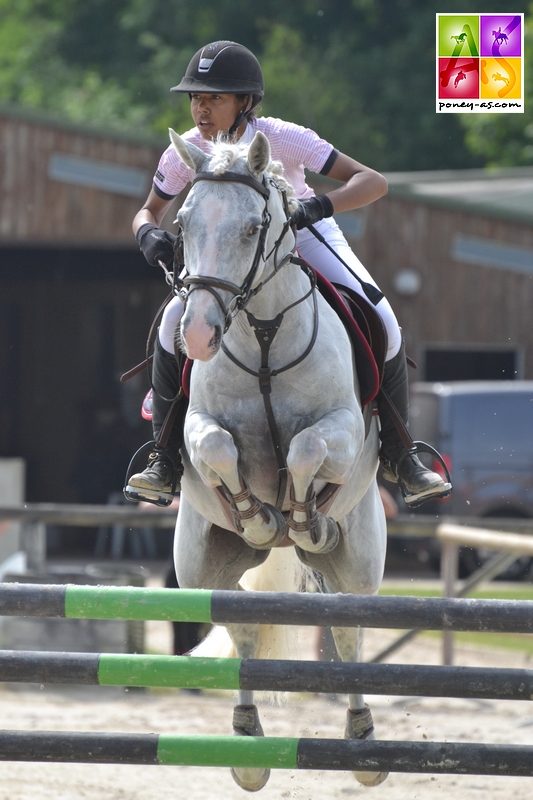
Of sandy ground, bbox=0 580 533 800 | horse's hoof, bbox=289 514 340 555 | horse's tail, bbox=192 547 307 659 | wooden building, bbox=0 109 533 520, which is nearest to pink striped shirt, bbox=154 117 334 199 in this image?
horse's hoof, bbox=289 514 340 555

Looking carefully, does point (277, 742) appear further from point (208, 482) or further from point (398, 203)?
point (398, 203)

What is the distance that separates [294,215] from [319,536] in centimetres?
120

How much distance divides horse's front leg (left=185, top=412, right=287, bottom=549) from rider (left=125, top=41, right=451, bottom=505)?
0.47 m

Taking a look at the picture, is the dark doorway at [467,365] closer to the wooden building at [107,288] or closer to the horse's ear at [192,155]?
the wooden building at [107,288]

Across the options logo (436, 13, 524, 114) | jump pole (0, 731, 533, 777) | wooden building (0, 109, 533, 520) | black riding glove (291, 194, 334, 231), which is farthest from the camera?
wooden building (0, 109, 533, 520)

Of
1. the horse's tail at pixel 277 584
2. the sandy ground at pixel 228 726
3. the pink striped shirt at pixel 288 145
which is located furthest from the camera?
the sandy ground at pixel 228 726

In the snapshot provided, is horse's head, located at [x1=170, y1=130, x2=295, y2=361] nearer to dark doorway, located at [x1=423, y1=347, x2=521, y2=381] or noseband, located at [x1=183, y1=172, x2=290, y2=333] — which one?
noseband, located at [x1=183, y1=172, x2=290, y2=333]

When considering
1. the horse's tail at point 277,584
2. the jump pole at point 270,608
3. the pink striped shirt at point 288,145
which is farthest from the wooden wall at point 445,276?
the jump pole at point 270,608

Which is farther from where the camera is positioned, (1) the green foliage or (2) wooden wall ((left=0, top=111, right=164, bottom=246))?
(1) the green foliage

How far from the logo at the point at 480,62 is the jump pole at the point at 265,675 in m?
3.76

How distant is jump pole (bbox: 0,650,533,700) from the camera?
15.3ft

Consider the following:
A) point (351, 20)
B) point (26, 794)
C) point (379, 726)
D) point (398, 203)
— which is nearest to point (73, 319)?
point (398, 203)

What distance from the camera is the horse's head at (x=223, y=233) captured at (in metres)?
4.74

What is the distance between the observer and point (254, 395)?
5422mm
